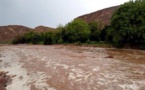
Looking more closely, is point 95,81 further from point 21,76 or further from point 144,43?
point 144,43

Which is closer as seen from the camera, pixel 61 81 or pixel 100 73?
pixel 61 81

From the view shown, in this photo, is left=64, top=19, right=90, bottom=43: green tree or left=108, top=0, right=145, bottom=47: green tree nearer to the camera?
left=108, top=0, right=145, bottom=47: green tree

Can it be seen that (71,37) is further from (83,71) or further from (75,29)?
(83,71)

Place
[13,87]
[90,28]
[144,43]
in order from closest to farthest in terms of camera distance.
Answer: [13,87]
[144,43]
[90,28]

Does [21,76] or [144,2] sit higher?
[144,2]

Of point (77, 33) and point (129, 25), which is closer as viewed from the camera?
point (129, 25)

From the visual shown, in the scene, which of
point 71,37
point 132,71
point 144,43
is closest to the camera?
point 132,71

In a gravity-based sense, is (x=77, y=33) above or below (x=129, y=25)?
below

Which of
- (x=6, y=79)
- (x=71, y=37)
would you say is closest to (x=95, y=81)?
(x=6, y=79)

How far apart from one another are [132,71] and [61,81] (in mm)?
8144

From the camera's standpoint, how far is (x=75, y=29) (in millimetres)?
95250

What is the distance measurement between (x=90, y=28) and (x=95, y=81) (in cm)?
8422

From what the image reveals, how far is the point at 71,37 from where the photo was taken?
306 feet

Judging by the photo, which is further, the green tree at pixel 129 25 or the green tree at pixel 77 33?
the green tree at pixel 77 33
